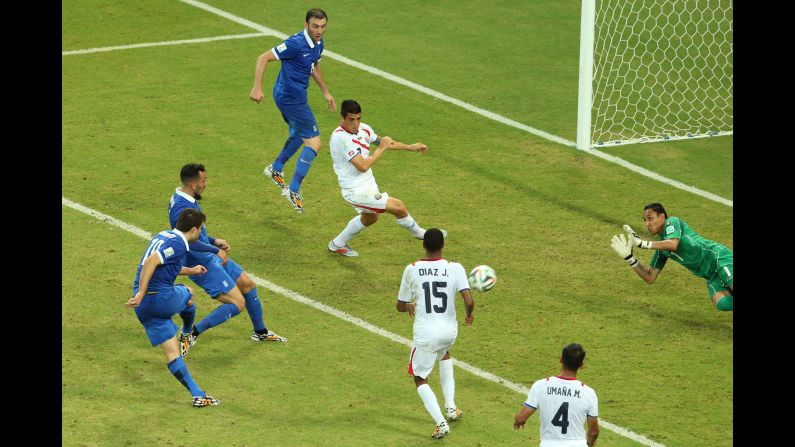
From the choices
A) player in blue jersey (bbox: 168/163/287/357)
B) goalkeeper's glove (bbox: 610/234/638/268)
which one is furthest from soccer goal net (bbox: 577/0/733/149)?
player in blue jersey (bbox: 168/163/287/357)

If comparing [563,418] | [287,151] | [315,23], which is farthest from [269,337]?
[315,23]

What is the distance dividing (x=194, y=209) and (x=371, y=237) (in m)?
4.15

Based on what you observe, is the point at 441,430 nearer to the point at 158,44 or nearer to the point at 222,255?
the point at 222,255

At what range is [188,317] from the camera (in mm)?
13281

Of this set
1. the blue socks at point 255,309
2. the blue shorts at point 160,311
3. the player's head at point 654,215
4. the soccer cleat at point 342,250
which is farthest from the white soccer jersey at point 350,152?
the blue shorts at point 160,311

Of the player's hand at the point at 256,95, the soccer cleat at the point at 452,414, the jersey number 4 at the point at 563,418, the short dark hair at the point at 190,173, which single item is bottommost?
the soccer cleat at the point at 452,414

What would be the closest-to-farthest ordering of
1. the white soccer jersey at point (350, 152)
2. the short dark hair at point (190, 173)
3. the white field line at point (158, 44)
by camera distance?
the short dark hair at point (190, 173) < the white soccer jersey at point (350, 152) < the white field line at point (158, 44)

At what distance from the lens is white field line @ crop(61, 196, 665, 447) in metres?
12.2

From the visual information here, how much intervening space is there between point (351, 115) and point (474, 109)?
19.0 ft

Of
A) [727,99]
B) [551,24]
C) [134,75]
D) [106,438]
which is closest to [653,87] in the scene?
[727,99]

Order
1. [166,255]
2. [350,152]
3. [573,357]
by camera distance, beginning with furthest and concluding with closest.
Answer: [350,152] < [166,255] < [573,357]

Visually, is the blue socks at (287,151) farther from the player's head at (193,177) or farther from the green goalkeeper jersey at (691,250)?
the green goalkeeper jersey at (691,250)

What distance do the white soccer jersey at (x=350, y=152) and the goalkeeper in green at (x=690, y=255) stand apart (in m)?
3.19

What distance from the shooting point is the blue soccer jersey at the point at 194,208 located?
1303 centimetres
